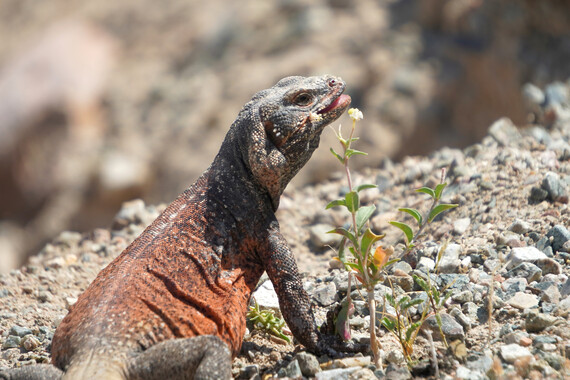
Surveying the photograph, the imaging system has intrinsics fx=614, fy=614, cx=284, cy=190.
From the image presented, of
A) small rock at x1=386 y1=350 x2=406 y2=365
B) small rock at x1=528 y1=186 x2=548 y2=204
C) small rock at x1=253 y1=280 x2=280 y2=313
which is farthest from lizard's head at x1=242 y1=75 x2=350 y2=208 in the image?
small rock at x1=528 y1=186 x2=548 y2=204

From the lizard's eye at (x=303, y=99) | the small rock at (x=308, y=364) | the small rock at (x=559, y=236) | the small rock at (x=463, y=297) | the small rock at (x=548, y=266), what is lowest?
the small rock at (x=308, y=364)

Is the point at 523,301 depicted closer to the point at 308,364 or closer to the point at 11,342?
the point at 308,364

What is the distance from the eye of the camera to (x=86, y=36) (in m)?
22.1

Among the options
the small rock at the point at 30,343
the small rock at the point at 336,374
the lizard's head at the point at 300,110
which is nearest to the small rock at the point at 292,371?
the small rock at the point at 336,374

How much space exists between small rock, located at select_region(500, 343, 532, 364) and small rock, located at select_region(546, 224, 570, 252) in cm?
180

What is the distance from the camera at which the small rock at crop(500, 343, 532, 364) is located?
4.62 meters

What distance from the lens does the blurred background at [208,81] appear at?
14953mm

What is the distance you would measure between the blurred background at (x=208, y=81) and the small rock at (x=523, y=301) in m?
8.34

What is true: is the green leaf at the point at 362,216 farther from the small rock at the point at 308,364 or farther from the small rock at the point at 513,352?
the small rock at the point at 513,352

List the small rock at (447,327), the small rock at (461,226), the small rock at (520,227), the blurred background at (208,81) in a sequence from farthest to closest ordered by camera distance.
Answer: the blurred background at (208,81) → the small rock at (461,226) → the small rock at (520,227) → the small rock at (447,327)

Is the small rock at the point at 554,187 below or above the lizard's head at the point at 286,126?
above

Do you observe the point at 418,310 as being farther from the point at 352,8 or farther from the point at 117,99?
the point at 117,99

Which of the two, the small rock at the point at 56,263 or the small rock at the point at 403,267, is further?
the small rock at the point at 56,263

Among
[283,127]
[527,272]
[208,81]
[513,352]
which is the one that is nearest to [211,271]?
[283,127]
